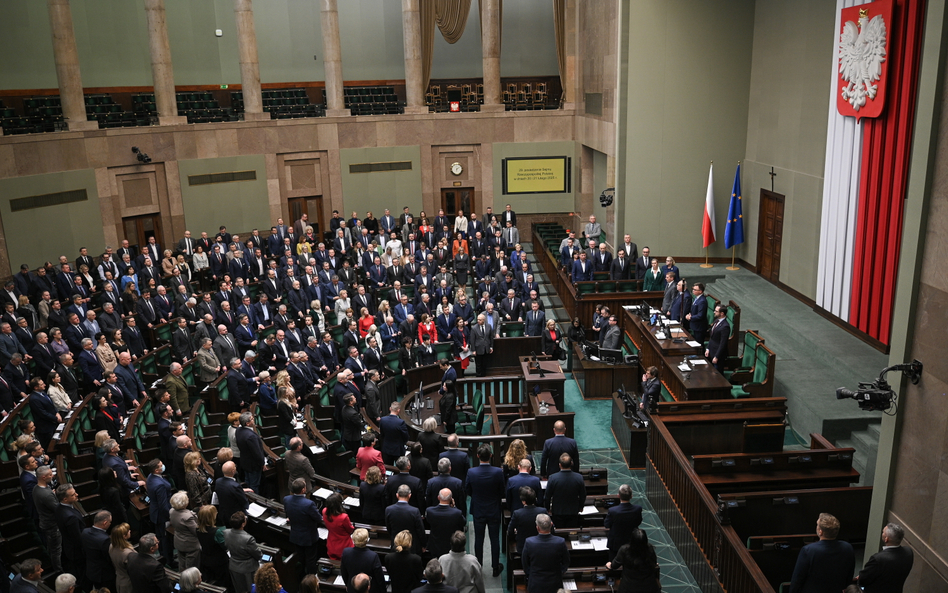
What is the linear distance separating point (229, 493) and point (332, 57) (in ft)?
52.4

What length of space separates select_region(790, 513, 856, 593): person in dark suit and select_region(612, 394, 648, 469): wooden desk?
13.0ft

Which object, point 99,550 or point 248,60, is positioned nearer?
point 99,550

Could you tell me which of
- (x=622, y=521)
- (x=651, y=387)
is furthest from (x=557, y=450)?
(x=651, y=387)

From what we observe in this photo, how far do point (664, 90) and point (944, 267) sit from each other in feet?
37.6

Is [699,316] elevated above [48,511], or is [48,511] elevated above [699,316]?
[699,316]

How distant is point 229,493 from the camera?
6.89m

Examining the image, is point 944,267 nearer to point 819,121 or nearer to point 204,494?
point 204,494

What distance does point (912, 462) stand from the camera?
21.2ft

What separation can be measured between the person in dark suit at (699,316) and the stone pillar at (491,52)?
11540mm

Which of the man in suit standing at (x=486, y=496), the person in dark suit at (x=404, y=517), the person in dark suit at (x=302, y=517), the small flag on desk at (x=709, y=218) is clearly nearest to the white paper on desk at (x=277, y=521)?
the person in dark suit at (x=302, y=517)

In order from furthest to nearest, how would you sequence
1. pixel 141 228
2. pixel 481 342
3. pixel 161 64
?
pixel 141 228 < pixel 161 64 < pixel 481 342

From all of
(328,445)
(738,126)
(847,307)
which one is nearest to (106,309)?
(328,445)

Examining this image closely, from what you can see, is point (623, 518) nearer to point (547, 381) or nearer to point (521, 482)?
point (521, 482)

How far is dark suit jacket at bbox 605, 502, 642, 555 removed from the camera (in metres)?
6.48
